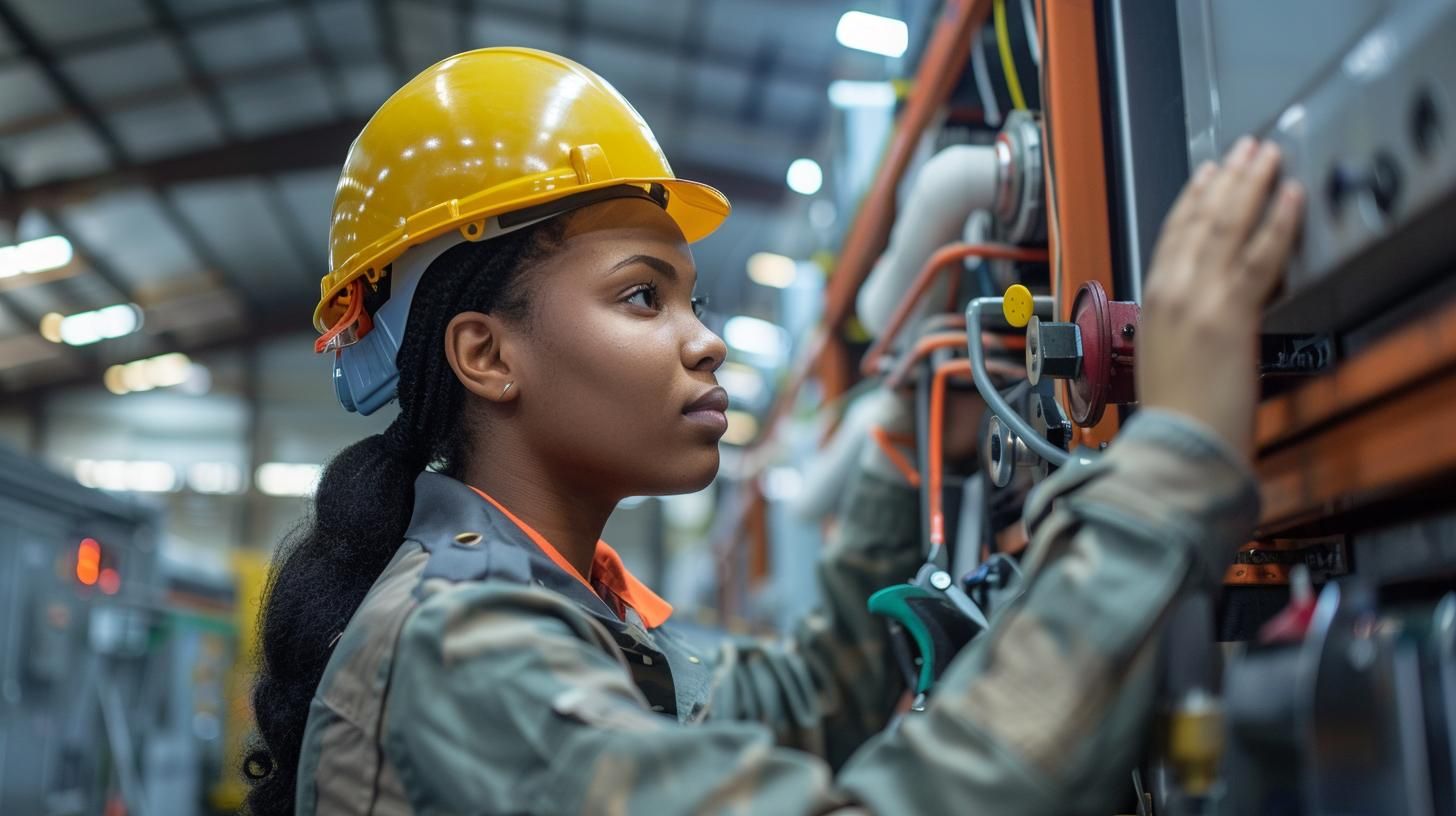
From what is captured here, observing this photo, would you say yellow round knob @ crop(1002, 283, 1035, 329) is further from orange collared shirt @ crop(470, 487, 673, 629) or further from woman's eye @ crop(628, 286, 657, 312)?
orange collared shirt @ crop(470, 487, 673, 629)

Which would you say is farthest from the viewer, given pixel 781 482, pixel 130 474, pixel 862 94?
pixel 130 474

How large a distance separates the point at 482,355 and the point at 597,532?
0.75 ft

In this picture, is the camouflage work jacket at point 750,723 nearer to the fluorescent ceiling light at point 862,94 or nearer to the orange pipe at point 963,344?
the orange pipe at point 963,344

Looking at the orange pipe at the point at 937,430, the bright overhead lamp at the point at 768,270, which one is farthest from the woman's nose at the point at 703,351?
the bright overhead lamp at the point at 768,270

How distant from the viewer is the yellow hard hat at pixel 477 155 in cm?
122

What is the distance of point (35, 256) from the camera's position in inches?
434

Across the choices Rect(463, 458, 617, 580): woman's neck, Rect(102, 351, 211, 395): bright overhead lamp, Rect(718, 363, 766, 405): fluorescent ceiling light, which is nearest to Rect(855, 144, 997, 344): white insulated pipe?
Rect(463, 458, 617, 580): woman's neck

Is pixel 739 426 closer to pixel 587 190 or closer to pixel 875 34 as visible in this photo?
pixel 875 34

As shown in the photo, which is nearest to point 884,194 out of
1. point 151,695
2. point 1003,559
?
point 1003,559

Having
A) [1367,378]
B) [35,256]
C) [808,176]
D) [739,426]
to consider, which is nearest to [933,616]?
[1367,378]

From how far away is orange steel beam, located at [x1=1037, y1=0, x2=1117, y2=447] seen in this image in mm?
1240

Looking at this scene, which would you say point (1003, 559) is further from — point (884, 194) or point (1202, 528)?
point (884, 194)

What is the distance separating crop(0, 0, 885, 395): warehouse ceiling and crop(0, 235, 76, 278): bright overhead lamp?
0.46 ft

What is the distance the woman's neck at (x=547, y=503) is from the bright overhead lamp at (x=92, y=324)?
42.8 ft
